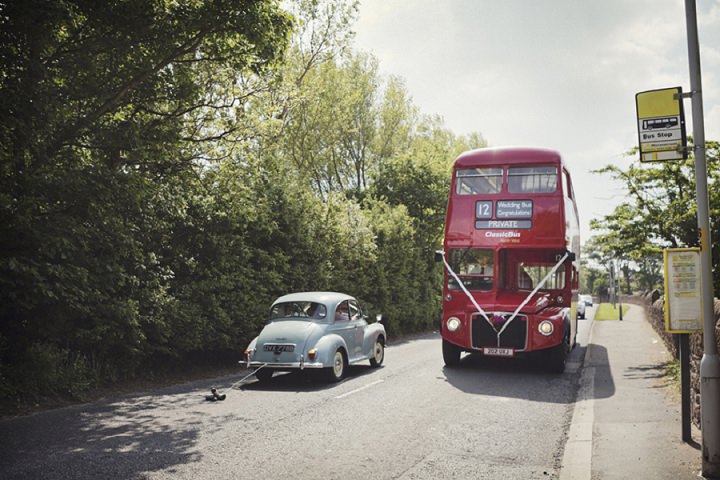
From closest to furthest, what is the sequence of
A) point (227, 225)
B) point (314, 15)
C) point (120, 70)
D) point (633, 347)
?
point (120, 70)
point (227, 225)
point (633, 347)
point (314, 15)

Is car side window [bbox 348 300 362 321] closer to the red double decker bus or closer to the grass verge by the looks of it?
the red double decker bus

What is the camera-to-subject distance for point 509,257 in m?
13.3

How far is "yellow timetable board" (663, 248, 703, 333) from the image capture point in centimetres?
584

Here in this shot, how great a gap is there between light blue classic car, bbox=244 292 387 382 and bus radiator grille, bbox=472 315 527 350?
2312 millimetres

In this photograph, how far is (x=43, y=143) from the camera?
8758 millimetres

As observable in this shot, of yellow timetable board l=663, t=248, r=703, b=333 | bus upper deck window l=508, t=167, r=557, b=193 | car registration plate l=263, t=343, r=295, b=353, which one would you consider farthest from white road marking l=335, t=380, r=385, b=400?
yellow timetable board l=663, t=248, r=703, b=333

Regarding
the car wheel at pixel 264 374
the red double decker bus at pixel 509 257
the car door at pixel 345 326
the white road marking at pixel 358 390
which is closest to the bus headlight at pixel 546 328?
the red double decker bus at pixel 509 257

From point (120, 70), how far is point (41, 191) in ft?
8.11

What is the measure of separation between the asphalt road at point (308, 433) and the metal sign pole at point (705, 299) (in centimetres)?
139

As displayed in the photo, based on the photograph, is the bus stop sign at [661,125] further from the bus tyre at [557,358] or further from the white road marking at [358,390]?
the bus tyre at [557,358]

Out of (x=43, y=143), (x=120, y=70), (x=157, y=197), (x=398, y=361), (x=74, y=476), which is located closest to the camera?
(x=74, y=476)

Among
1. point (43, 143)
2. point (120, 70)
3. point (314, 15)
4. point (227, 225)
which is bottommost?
point (227, 225)

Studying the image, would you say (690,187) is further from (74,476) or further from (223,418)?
(74,476)

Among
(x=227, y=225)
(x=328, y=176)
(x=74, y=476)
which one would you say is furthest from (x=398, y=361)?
(x=328, y=176)
